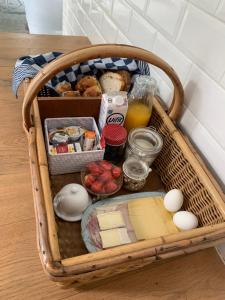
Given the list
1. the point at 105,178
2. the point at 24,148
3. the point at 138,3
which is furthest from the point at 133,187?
the point at 138,3

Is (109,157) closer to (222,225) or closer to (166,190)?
(166,190)

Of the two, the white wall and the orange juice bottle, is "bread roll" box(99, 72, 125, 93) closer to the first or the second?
the orange juice bottle

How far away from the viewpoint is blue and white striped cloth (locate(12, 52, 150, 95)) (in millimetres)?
682

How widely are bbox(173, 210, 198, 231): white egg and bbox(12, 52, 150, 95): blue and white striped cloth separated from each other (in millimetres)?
431

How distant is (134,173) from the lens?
22.6 inches

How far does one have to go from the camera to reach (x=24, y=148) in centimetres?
63

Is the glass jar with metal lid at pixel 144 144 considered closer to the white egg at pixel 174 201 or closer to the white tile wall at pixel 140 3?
the white egg at pixel 174 201

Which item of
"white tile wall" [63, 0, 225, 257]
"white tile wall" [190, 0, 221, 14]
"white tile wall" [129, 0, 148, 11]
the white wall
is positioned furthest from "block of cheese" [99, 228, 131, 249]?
the white wall

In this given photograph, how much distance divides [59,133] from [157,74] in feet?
1.12

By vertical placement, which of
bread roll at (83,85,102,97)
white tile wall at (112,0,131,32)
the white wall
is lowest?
the white wall

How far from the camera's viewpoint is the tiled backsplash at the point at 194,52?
524 mm

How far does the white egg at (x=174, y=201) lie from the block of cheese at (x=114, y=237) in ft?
0.37

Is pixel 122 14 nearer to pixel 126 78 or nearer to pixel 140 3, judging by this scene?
pixel 140 3

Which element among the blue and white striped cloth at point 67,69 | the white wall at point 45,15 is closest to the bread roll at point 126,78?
the blue and white striped cloth at point 67,69
